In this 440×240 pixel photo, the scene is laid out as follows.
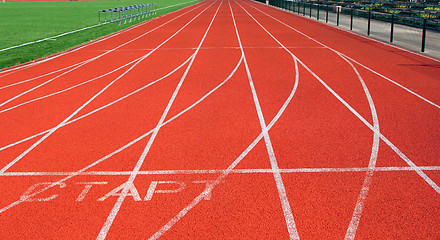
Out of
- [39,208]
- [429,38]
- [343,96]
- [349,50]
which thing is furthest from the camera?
[429,38]

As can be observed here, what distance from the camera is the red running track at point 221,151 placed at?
167 inches

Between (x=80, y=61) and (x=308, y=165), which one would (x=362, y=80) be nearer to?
(x=308, y=165)

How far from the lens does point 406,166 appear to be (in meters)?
5.48

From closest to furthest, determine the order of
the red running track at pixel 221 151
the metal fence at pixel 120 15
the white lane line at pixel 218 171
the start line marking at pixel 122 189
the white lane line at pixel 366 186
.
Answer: the white lane line at pixel 366 186
the red running track at pixel 221 151
the start line marking at pixel 122 189
the white lane line at pixel 218 171
the metal fence at pixel 120 15

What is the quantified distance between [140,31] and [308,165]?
18.6 meters

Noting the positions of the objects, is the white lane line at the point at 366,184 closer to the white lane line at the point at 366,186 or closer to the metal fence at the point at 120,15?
the white lane line at the point at 366,186

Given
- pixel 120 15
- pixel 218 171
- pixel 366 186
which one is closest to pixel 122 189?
pixel 218 171

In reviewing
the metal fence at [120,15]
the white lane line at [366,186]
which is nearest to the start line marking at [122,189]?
the white lane line at [366,186]

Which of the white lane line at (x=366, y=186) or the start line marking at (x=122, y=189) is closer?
the white lane line at (x=366, y=186)

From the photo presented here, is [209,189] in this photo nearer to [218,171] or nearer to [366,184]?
[218,171]

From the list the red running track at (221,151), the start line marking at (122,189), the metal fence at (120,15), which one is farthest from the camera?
the metal fence at (120,15)

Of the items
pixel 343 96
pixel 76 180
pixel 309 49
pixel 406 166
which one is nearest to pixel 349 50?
pixel 309 49

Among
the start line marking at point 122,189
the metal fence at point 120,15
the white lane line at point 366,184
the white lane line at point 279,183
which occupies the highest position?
the metal fence at point 120,15

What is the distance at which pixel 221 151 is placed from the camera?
609 centimetres
